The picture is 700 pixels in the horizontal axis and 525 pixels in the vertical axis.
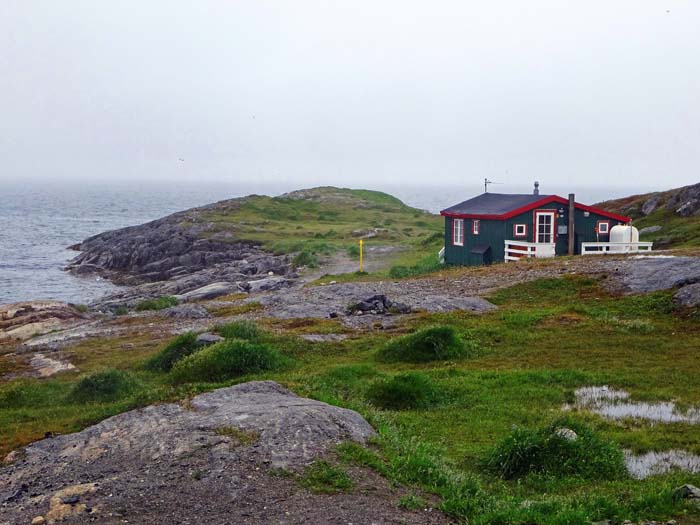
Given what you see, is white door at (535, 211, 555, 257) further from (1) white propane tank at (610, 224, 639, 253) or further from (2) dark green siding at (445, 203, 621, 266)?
(1) white propane tank at (610, 224, 639, 253)

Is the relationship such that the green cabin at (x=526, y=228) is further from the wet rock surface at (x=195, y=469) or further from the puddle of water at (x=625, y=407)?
the wet rock surface at (x=195, y=469)

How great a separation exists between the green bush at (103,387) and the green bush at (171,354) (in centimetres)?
220

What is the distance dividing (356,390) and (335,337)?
231 inches

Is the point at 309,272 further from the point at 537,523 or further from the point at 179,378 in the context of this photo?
the point at 537,523

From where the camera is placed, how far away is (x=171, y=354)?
18.9m

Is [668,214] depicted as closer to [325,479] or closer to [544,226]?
[544,226]

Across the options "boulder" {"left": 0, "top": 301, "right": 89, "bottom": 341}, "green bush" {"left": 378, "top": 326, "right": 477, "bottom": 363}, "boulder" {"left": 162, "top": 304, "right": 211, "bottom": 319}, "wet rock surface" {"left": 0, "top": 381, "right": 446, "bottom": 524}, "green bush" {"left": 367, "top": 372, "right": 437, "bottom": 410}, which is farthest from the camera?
"boulder" {"left": 0, "top": 301, "right": 89, "bottom": 341}

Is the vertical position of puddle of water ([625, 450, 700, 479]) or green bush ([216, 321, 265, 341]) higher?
green bush ([216, 321, 265, 341])

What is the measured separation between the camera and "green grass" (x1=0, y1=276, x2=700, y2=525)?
9750mm

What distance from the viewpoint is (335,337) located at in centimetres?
2153

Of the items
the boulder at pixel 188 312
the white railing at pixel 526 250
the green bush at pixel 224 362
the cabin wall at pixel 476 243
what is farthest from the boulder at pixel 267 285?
Answer: the green bush at pixel 224 362

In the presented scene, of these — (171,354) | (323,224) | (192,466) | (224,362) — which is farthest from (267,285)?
(323,224)

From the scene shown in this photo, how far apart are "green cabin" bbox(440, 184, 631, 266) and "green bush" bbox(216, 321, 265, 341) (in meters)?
19.5

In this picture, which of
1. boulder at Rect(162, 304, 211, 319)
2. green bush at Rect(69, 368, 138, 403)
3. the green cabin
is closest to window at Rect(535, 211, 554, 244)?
the green cabin
